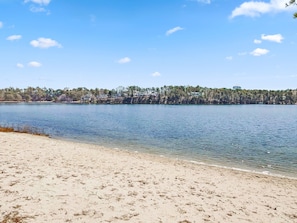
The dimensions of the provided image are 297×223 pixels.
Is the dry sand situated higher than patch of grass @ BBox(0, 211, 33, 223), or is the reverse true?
patch of grass @ BBox(0, 211, 33, 223)

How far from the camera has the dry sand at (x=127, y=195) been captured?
883 centimetres

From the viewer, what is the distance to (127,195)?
10.7 meters

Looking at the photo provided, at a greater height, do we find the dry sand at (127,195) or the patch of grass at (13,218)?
the patch of grass at (13,218)

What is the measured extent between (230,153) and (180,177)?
14.3 meters

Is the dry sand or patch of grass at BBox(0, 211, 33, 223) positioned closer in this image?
patch of grass at BBox(0, 211, 33, 223)

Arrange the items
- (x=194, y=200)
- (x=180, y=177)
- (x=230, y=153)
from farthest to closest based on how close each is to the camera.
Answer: (x=230, y=153), (x=180, y=177), (x=194, y=200)

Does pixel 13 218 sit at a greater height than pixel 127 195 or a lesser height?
greater

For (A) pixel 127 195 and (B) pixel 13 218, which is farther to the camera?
(A) pixel 127 195

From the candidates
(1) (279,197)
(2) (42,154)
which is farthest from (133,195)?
(2) (42,154)

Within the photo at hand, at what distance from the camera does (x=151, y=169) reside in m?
16.2

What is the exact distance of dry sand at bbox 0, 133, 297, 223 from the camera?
8.83m

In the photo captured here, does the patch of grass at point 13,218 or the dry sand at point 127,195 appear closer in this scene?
the patch of grass at point 13,218

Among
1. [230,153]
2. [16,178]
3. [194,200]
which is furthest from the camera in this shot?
[230,153]

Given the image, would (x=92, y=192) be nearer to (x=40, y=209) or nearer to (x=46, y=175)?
(x=40, y=209)
